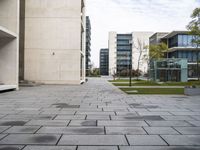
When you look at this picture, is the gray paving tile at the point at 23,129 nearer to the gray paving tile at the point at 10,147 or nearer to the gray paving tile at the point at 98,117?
the gray paving tile at the point at 10,147

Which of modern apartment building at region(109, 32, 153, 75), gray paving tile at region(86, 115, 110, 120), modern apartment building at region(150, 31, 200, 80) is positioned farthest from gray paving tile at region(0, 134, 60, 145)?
modern apartment building at region(109, 32, 153, 75)

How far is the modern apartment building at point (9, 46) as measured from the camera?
2327 cm

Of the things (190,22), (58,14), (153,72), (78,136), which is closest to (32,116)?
(78,136)

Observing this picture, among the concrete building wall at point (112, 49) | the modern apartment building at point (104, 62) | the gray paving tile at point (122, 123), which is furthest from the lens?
the modern apartment building at point (104, 62)

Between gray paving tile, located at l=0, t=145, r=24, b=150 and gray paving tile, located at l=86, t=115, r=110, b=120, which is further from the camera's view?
gray paving tile, located at l=86, t=115, r=110, b=120

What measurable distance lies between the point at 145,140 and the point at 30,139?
255 centimetres

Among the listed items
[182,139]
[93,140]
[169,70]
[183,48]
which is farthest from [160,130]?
[183,48]

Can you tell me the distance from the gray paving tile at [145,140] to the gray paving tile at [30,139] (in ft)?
5.51

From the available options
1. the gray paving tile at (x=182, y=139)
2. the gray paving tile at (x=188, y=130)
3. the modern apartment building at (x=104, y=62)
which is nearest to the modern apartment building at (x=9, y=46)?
the gray paving tile at (x=188, y=130)

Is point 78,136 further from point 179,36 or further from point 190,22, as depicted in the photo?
point 179,36

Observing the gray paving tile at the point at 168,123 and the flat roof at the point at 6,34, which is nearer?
the gray paving tile at the point at 168,123

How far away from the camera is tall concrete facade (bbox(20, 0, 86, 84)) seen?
35469mm

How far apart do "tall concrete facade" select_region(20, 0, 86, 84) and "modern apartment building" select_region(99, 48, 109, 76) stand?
118496 mm

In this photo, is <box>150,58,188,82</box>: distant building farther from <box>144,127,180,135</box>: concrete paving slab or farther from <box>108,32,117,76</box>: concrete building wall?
Result: <box>108,32,117,76</box>: concrete building wall
